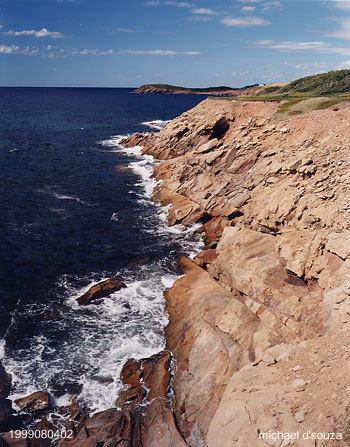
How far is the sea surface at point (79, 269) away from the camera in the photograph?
22.9 m

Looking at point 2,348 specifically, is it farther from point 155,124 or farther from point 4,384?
point 155,124

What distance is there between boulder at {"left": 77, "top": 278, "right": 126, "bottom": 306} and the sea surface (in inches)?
25.1

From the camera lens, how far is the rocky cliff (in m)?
14.9

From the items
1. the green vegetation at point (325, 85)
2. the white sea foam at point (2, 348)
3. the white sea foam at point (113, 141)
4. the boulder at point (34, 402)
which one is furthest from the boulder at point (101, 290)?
the white sea foam at point (113, 141)

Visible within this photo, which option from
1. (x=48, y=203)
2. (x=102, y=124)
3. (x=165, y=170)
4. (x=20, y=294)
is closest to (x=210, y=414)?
(x=20, y=294)

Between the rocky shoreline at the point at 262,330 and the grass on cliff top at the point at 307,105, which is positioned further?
the grass on cliff top at the point at 307,105

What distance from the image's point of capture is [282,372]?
16500 millimetres

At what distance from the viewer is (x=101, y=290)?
99.1ft

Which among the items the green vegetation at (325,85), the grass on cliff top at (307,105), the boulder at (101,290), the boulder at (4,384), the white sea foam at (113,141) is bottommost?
the boulder at (4,384)

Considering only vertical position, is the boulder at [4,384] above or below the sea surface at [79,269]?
below

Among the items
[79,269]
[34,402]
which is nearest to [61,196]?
[79,269]

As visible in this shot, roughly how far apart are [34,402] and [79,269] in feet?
51.1

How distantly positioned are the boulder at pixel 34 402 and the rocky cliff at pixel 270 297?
26.0ft

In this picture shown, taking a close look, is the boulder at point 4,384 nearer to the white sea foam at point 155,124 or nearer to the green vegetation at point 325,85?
the green vegetation at point 325,85
